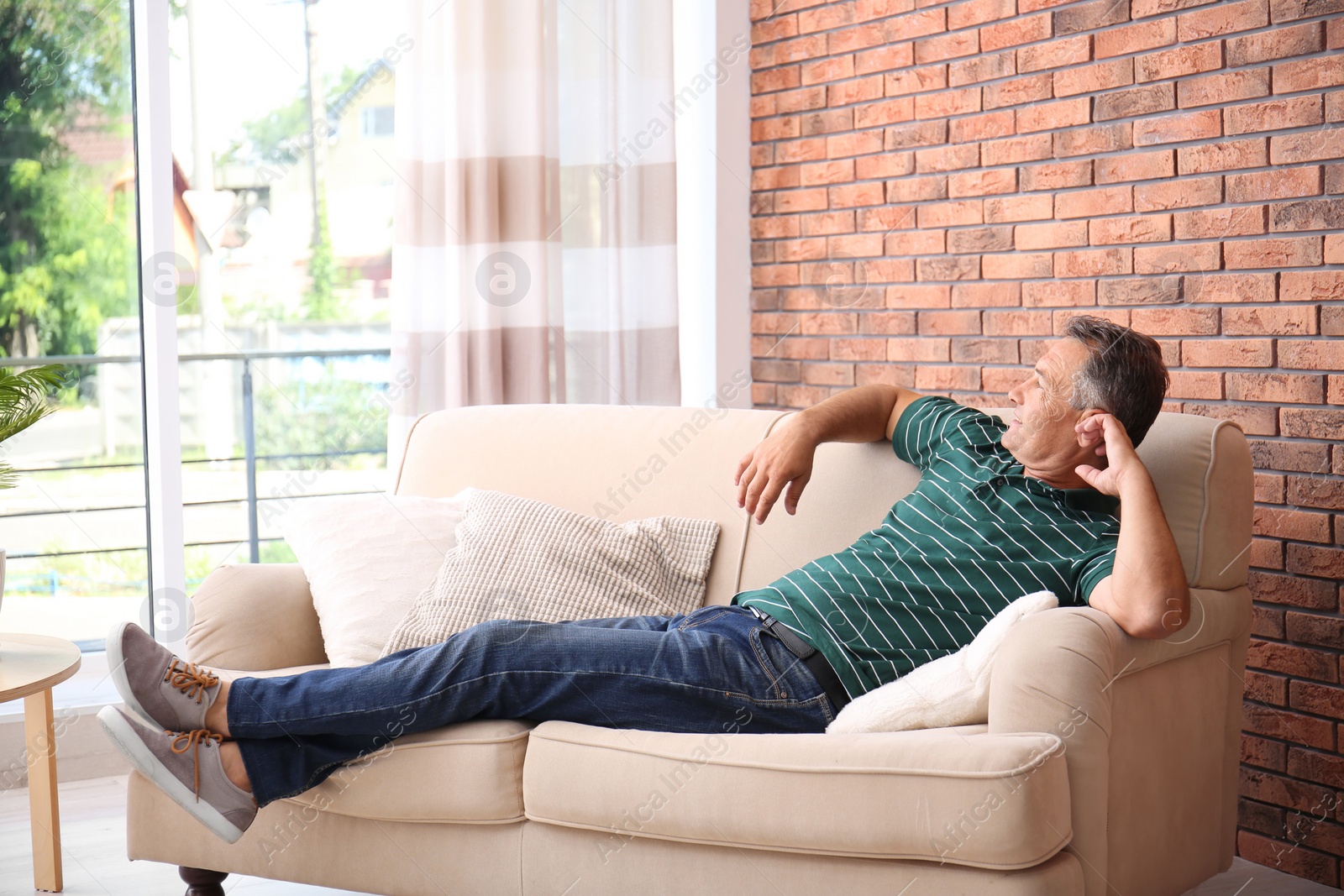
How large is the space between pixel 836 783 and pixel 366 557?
3.36ft

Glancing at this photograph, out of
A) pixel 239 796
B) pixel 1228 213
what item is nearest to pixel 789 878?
pixel 239 796

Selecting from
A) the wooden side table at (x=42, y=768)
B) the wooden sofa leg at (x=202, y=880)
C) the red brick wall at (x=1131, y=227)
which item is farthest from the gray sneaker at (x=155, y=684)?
the red brick wall at (x=1131, y=227)

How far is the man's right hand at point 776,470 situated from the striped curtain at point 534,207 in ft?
4.17

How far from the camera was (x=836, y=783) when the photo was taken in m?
1.51

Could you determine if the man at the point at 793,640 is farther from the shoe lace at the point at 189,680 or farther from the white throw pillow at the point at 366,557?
the white throw pillow at the point at 366,557

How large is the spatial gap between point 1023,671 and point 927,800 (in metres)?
0.21

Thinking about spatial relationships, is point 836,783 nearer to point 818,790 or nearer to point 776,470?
point 818,790

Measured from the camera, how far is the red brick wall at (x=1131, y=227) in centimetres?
215

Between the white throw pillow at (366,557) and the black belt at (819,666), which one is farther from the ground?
the white throw pillow at (366,557)

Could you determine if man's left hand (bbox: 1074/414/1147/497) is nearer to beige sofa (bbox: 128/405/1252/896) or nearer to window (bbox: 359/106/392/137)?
beige sofa (bbox: 128/405/1252/896)

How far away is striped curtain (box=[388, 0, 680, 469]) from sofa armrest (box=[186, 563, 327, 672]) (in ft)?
3.28

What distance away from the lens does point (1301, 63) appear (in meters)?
2.12

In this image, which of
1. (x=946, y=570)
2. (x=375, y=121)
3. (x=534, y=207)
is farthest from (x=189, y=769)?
(x=375, y=121)

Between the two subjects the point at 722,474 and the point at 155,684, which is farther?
the point at 722,474
